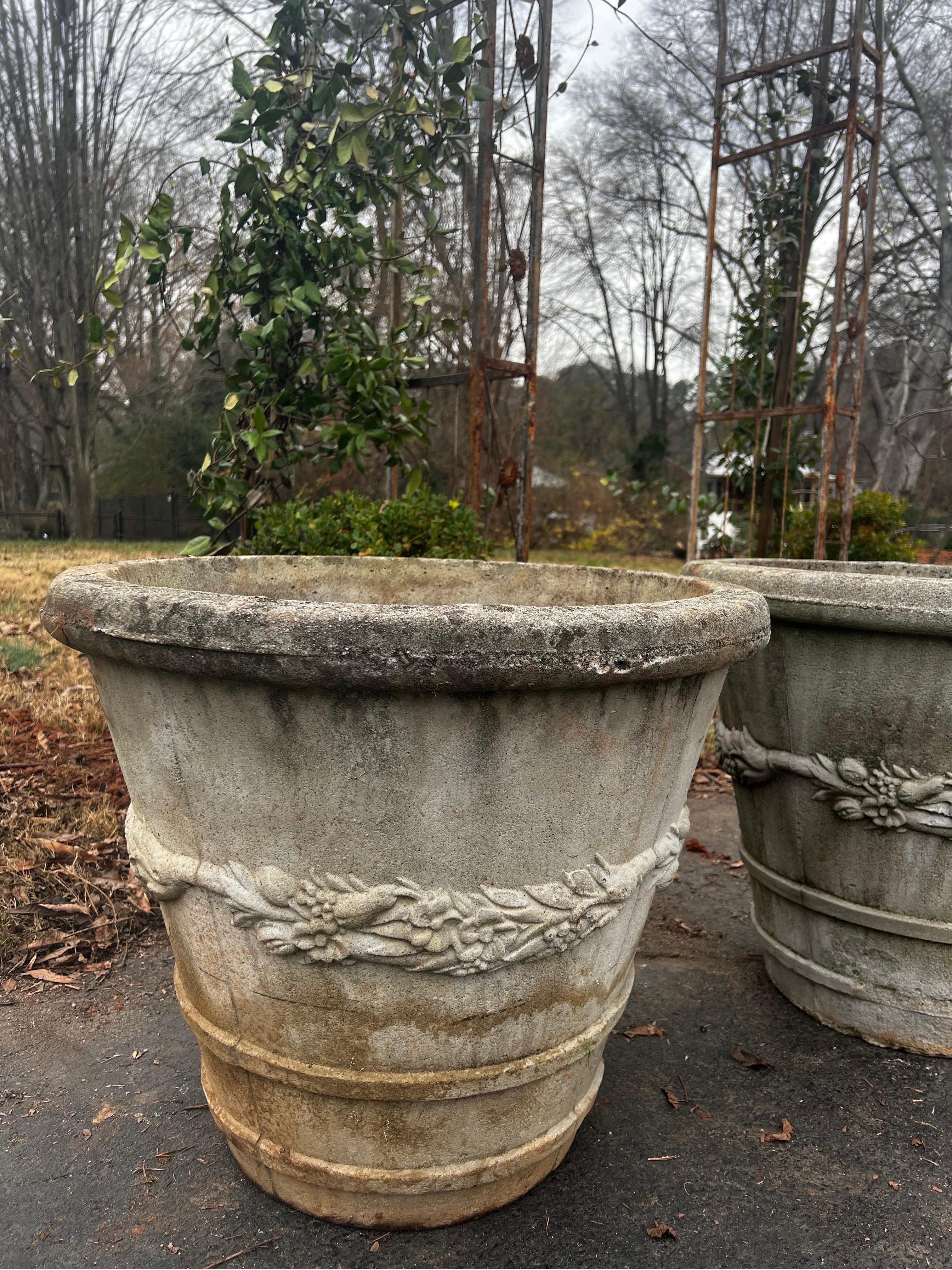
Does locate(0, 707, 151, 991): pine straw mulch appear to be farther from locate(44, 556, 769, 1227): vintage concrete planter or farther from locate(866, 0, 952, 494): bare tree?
locate(866, 0, 952, 494): bare tree

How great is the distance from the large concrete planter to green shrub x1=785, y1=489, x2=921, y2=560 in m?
3.39

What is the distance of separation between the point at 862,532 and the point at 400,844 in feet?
18.1

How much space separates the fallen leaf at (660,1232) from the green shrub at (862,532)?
449cm

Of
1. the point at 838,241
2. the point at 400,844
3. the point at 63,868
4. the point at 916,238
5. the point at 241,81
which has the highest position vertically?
the point at 916,238

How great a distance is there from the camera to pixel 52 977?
224 centimetres

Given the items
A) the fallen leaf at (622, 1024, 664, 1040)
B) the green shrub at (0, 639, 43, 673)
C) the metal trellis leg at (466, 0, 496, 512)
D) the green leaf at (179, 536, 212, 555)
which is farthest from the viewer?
the green shrub at (0, 639, 43, 673)

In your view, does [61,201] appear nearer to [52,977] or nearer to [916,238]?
[52,977]

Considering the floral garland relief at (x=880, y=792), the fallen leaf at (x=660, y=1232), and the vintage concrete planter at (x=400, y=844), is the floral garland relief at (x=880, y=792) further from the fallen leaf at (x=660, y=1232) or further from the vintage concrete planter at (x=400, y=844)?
the fallen leaf at (x=660, y=1232)

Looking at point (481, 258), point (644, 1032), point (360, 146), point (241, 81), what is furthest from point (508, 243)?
point (644, 1032)

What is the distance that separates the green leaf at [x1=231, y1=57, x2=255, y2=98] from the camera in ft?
10.1

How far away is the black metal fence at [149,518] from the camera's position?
807cm

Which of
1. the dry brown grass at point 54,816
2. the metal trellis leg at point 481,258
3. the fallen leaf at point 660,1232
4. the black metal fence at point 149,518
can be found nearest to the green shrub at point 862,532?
the metal trellis leg at point 481,258

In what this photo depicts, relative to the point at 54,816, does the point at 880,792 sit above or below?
above

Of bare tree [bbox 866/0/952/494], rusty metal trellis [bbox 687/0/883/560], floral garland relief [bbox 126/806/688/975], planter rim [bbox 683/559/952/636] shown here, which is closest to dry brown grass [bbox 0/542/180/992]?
floral garland relief [bbox 126/806/688/975]
